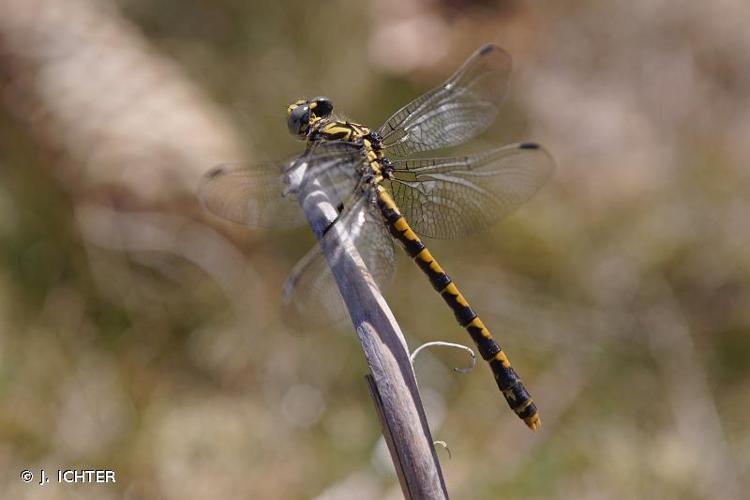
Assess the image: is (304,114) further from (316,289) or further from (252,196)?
(316,289)

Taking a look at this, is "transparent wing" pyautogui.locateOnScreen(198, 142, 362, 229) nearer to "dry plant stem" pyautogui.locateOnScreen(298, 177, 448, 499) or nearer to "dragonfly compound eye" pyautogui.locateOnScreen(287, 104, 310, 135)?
"dragonfly compound eye" pyautogui.locateOnScreen(287, 104, 310, 135)

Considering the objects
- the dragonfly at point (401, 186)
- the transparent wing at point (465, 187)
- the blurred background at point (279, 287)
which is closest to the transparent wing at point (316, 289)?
the dragonfly at point (401, 186)

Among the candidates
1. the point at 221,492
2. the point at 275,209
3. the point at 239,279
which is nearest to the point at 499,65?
the point at 275,209

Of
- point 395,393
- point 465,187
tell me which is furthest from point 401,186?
Result: point 395,393

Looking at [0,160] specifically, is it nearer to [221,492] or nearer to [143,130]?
[143,130]

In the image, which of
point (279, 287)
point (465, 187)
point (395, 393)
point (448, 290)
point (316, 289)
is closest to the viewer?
point (395, 393)

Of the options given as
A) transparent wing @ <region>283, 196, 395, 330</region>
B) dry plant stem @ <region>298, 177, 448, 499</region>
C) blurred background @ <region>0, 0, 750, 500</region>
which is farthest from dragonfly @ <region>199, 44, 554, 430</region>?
blurred background @ <region>0, 0, 750, 500</region>

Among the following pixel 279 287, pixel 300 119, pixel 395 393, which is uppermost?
pixel 279 287

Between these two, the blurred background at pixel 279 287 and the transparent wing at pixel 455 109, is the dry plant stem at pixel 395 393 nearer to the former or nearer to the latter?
the transparent wing at pixel 455 109
